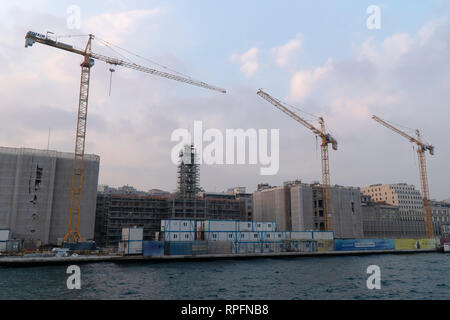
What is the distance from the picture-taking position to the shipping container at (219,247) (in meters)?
83.6

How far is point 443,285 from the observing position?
42188mm

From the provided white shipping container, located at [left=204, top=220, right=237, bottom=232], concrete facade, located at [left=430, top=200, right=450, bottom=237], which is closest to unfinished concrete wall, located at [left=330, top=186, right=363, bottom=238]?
white shipping container, located at [left=204, top=220, right=237, bottom=232]

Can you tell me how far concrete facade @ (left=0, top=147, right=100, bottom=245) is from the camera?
8731 cm

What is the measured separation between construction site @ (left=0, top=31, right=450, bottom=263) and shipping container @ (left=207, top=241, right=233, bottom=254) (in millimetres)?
248

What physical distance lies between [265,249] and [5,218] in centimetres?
6538

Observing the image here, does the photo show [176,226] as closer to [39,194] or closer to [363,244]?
[39,194]

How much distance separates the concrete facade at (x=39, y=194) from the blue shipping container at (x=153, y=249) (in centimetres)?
2454

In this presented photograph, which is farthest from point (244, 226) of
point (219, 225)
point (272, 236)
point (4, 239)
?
point (4, 239)

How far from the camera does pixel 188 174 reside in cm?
12681

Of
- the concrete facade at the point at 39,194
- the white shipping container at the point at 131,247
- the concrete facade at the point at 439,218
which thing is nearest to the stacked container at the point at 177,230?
the white shipping container at the point at 131,247
